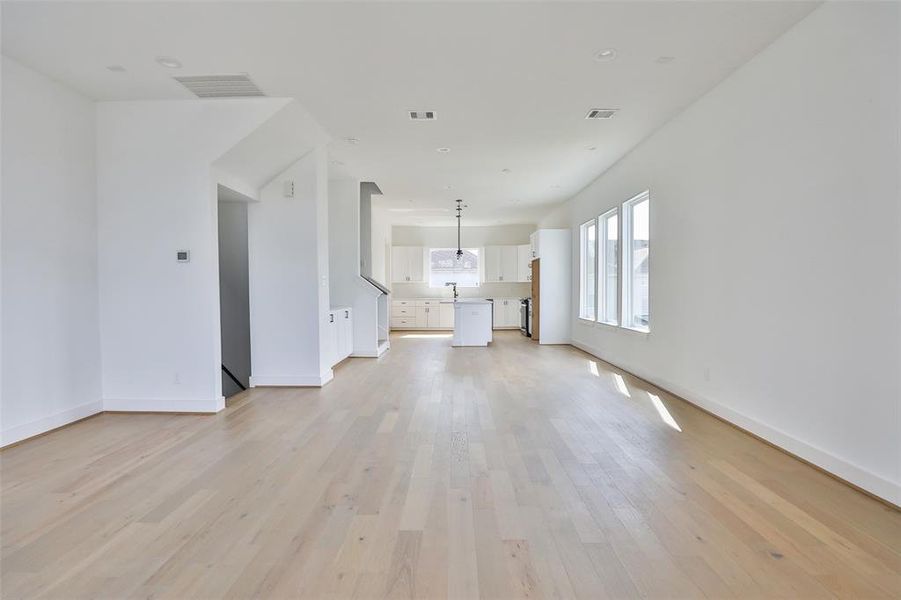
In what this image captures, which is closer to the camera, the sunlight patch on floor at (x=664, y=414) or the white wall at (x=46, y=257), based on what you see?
the white wall at (x=46, y=257)

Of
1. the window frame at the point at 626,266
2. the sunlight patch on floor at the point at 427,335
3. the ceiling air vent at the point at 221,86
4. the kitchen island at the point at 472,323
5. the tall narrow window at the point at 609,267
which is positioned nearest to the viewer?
the ceiling air vent at the point at 221,86

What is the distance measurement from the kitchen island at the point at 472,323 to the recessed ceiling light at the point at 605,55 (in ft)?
18.7

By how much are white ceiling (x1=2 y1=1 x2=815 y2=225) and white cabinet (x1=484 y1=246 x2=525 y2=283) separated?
6.94m

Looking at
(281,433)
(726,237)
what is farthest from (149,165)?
(726,237)

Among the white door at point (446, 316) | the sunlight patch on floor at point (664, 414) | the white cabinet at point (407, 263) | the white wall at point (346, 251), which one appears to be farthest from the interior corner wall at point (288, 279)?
the white cabinet at point (407, 263)

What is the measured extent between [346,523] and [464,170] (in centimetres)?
532

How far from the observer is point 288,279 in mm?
4973

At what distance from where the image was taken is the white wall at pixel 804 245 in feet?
7.64

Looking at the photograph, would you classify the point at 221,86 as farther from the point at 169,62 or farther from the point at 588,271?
the point at 588,271

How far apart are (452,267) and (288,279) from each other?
7.61 meters

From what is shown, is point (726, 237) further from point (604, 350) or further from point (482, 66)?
point (604, 350)

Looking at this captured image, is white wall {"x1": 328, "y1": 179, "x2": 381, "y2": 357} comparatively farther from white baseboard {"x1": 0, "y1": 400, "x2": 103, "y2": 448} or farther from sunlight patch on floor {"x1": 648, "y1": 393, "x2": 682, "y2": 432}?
sunlight patch on floor {"x1": 648, "y1": 393, "x2": 682, "y2": 432}

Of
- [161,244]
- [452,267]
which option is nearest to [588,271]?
[452,267]

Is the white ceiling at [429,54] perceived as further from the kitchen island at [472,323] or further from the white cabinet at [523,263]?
the white cabinet at [523,263]
